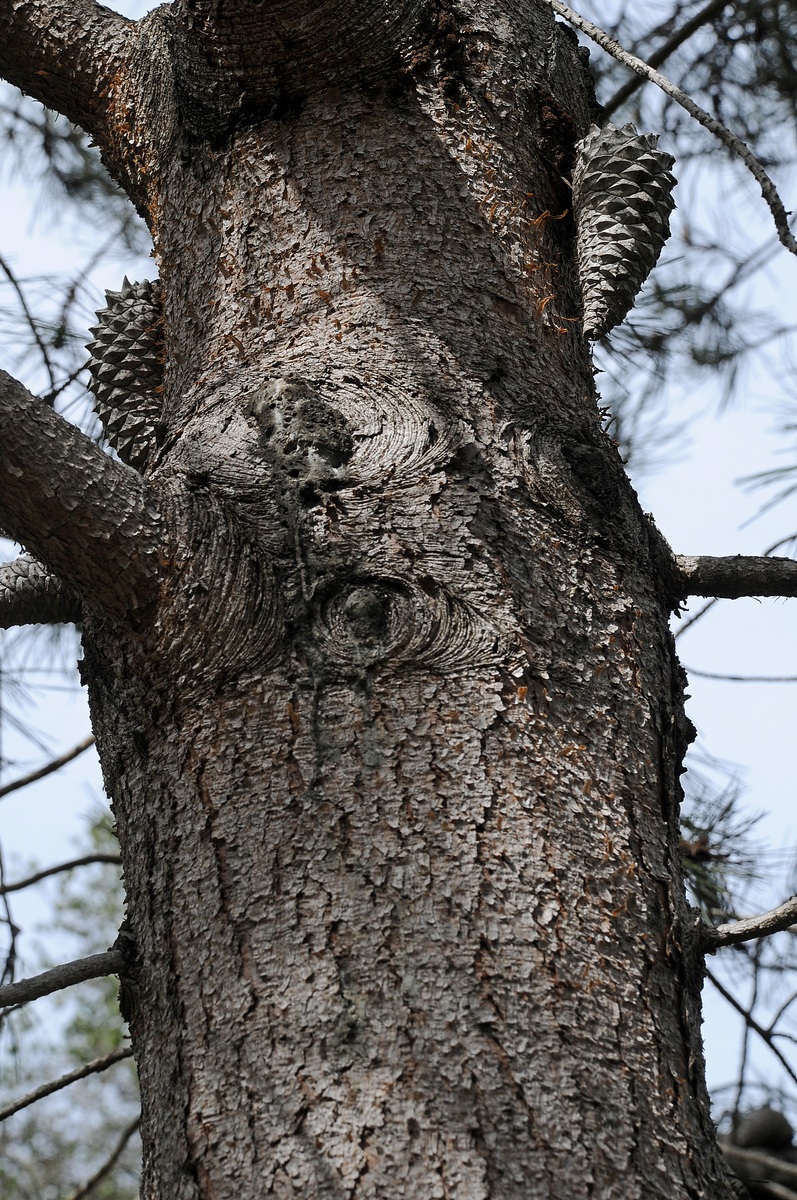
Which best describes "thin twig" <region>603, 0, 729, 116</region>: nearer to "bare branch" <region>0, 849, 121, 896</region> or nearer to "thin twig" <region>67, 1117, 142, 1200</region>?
"bare branch" <region>0, 849, 121, 896</region>

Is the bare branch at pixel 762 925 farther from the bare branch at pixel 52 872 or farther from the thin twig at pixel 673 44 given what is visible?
the thin twig at pixel 673 44

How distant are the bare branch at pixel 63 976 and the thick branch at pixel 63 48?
1.05 metres

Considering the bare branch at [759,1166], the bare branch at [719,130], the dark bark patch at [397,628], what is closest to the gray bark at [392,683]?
the dark bark patch at [397,628]

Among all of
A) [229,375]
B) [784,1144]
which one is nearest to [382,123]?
[229,375]

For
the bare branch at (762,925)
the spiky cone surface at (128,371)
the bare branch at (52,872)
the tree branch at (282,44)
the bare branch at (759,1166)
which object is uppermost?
the tree branch at (282,44)

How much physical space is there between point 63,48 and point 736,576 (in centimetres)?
104

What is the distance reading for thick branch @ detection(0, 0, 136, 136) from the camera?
4.53 feet

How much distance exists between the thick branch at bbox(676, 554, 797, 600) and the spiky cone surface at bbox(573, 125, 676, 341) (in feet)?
0.86

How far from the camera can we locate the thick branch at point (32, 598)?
115 centimetres

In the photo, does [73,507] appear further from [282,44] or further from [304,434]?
[282,44]

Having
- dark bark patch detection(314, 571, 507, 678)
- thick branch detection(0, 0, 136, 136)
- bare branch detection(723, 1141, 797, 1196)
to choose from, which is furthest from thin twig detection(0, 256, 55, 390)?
bare branch detection(723, 1141, 797, 1196)

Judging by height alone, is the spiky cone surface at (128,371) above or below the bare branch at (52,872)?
above

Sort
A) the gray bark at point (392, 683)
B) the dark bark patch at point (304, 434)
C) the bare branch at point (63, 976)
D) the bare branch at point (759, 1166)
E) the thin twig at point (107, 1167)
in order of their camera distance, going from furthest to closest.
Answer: the bare branch at point (759, 1166)
the thin twig at point (107, 1167)
the dark bark patch at point (304, 434)
the bare branch at point (63, 976)
the gray bark at point (392, 683)

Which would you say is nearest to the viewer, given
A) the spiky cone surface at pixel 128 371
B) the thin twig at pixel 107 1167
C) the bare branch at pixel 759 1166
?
the spiky cone surface at pixel 128 371
